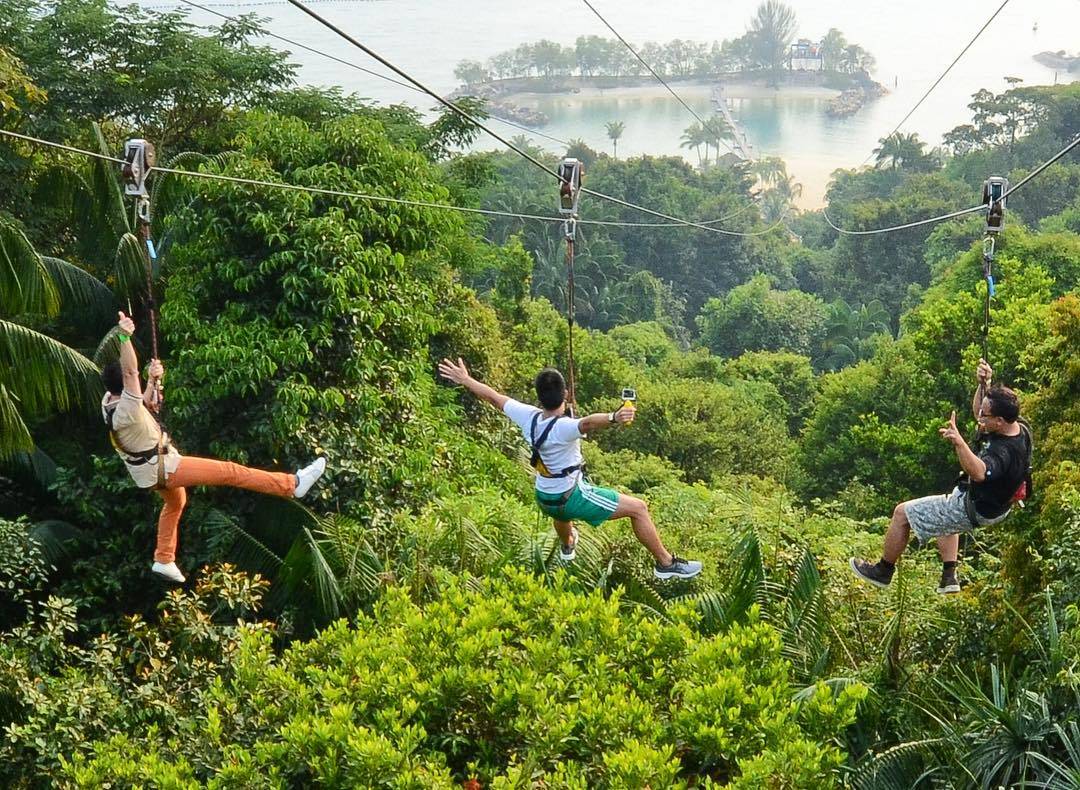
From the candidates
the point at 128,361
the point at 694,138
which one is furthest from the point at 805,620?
the point at 694,138

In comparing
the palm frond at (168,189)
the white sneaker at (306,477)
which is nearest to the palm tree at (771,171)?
the palm frond at (168,189)

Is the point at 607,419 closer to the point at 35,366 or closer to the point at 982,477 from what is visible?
the point at 982,477

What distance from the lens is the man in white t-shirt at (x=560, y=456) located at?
19.6 ft

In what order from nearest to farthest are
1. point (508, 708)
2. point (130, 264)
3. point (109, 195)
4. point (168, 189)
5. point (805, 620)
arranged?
point (508, 708) → point (805, 620) → point (130, 264) → point (168, 189) → point (109, 195)

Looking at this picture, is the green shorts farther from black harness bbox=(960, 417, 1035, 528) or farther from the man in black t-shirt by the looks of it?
black harness bbox=(960, 417, 1035, 528)

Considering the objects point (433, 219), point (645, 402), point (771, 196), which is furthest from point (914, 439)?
point (771, 196)

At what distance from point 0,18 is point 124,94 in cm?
162

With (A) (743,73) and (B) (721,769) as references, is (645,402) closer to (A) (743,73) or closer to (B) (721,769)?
(B) (721,769)

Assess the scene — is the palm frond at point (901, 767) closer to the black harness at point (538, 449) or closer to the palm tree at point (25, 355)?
the black harness at point (538, 449)

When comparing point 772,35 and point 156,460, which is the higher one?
point 772,35

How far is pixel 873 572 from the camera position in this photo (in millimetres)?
6719

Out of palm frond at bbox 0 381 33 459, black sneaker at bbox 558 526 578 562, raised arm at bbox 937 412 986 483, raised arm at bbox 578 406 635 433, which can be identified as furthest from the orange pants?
raised arm at bbox 937 412 986 483

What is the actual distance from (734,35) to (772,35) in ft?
16.6

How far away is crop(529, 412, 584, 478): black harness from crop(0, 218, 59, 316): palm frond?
537 centimetres
